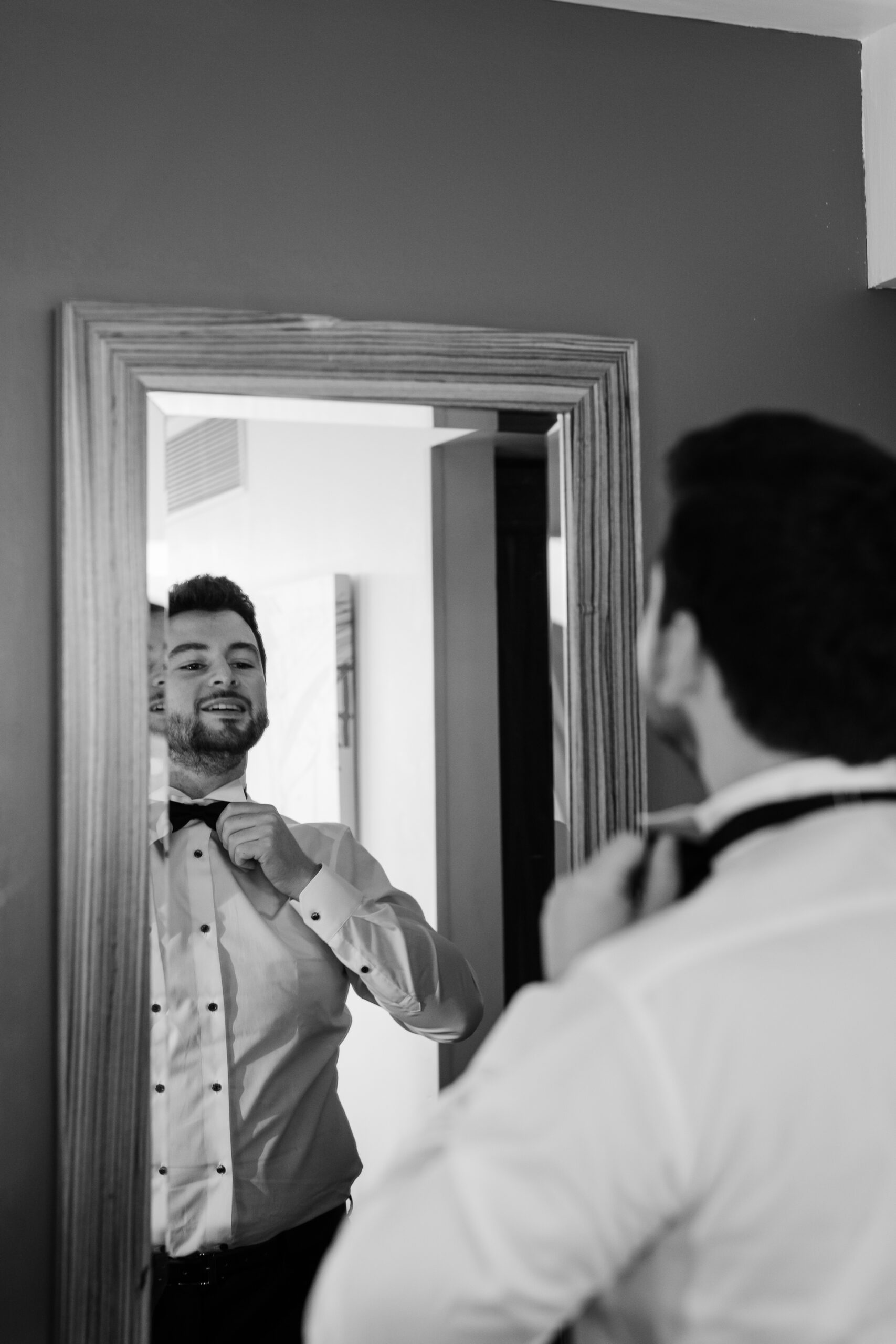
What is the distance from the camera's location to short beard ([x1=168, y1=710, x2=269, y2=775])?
163 cm

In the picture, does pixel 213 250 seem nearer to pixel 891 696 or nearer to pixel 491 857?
pixel 491 857

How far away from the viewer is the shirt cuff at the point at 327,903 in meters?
1.68

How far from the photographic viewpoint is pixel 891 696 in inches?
35.1

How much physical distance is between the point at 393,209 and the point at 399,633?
586 millimetres

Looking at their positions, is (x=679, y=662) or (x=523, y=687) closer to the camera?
(x=679, y=662)

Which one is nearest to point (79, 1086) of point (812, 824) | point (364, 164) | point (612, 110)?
point (812, 824)

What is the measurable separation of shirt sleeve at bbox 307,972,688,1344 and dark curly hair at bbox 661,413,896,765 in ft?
0.80

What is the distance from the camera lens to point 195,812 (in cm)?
164

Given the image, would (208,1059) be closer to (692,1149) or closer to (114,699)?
(114,699)

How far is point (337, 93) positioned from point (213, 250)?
0.29 metres

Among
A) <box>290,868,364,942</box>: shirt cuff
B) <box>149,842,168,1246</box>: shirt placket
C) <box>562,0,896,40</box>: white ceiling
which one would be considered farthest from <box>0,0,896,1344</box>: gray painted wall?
<box>290,868,364,942</box>: shirt cuff

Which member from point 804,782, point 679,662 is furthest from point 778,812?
point 679,662

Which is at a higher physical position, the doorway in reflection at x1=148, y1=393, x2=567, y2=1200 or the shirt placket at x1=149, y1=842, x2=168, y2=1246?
the doorway in reflection at x1=148, y1=393, x2=567, y2=1200

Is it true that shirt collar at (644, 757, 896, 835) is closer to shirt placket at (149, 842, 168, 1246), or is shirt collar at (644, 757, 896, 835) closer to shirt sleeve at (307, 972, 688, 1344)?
shirt sleeve at (307, 972, 688, 1344)
